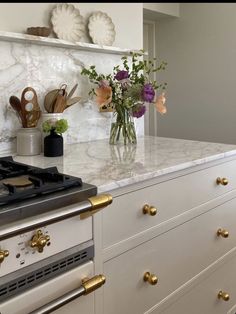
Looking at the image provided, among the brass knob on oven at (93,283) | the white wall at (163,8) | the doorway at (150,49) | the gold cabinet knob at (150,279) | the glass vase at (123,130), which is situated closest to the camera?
the brass knob on oven at (93,283)

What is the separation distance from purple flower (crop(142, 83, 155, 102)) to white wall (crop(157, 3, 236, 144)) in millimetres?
1763

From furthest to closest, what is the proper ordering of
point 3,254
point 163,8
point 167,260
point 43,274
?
point 163,8 < point 167,260 < point 43,274 < point 3,254

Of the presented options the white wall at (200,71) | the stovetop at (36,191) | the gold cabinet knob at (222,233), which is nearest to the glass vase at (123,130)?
the gold cabinet knob at (222,233)

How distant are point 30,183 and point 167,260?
0.66 meters

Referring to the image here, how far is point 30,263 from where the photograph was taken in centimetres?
83

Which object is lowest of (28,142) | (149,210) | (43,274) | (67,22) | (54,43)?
(43,274)

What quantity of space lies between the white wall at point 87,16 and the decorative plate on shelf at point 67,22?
4 centimetres

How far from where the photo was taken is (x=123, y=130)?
A: 1.74 m

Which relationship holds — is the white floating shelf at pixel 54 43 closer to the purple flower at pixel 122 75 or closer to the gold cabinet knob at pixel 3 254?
the purple flower at pixel 122 75

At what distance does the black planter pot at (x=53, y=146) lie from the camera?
1403 millimetres

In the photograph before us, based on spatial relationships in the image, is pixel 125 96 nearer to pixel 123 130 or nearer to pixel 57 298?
pixel 123 130

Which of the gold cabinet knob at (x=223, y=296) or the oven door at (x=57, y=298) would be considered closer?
the oven door at (x=57, y=298)

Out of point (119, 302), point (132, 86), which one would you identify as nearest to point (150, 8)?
point (132, 86)

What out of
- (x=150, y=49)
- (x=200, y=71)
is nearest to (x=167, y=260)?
(x=200, y=71)
